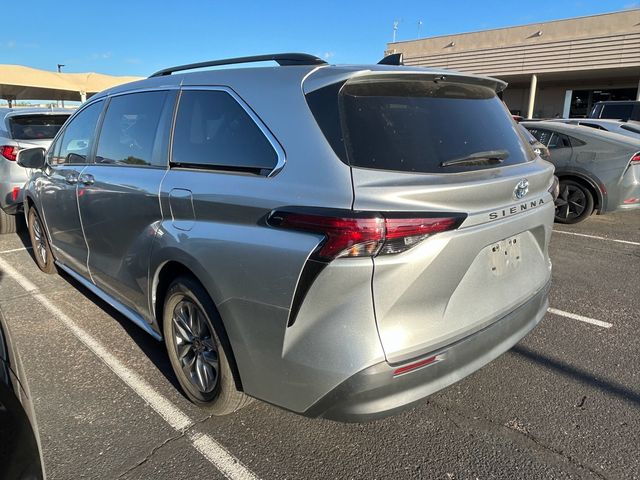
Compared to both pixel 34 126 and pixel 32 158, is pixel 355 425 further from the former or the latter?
pixel 34 126

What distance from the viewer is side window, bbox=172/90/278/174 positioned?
2219mm

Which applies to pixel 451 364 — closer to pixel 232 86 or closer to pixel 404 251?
pixel 404 251

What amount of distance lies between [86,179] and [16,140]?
4.01m

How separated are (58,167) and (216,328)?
270cm

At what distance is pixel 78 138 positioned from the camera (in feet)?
13.0

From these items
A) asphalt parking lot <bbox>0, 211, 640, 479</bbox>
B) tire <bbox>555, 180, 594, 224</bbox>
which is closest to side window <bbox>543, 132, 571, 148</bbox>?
tire <bbox>555, 180, 594, 224</bbox>

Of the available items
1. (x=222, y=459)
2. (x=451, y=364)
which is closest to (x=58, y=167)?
(x=222, y=459)

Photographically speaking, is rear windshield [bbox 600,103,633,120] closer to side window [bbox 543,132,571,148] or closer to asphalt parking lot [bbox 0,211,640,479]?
side window [bbox 543,132,571,148]

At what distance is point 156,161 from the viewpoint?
281 cm

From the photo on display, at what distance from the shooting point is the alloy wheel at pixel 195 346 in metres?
2.52

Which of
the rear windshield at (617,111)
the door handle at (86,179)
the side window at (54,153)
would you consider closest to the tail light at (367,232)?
the door handle at (86,179)

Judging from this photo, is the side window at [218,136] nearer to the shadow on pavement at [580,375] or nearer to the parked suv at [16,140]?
the shadow on pavement at [580,375]

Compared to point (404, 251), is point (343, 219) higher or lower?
higher

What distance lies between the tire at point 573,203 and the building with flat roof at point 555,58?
2155cm
